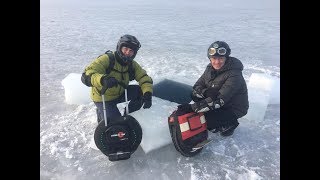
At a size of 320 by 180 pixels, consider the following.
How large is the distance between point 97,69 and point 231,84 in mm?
1619

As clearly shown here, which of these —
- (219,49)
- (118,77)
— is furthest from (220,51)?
(118,77)

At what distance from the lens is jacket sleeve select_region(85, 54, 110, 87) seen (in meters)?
3.68

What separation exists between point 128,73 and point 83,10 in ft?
32.6

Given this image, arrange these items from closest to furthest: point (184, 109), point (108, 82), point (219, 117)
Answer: point (108, 82) < point (184, 109) < point (219, 117)

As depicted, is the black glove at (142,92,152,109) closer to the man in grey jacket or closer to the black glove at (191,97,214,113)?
the man in grey jacket

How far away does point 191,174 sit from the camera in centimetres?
360

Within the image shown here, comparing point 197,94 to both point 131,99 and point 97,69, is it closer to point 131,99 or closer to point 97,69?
point 131,99

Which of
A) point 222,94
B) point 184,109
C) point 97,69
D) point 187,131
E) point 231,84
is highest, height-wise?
point 97,69

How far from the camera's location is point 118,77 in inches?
159

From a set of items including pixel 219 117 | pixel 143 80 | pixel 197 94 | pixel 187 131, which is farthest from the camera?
pixel 197 94

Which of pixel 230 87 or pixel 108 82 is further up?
pixel 108 82

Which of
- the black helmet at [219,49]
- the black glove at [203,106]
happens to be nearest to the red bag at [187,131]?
the black glove at [203,106]
